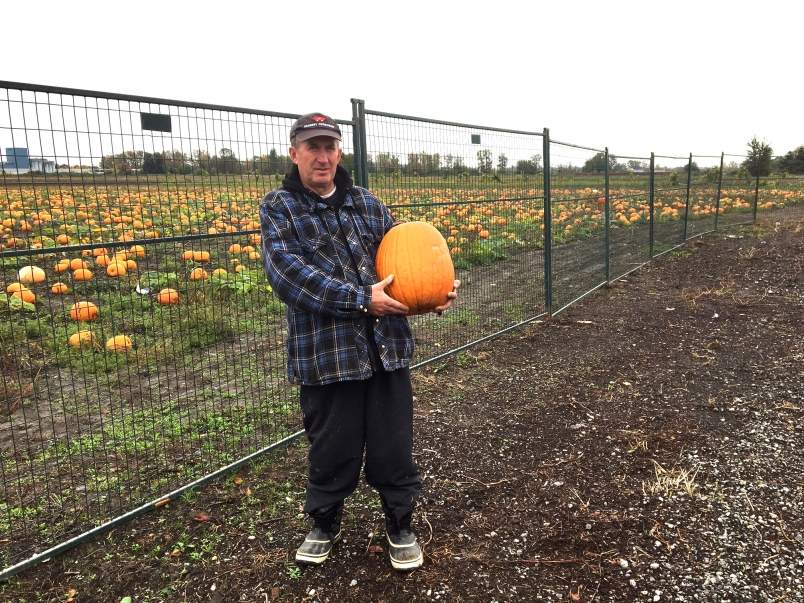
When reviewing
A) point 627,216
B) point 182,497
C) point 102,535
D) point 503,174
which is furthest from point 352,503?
point 627,216

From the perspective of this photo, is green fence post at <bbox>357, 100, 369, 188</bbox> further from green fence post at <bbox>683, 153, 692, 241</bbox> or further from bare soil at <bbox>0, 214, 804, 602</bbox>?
green fence post at <bbox>683, 153, 692, 241</bbox>

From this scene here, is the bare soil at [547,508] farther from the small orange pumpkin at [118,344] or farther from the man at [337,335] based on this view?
the small orange pumpkin at [118,344]

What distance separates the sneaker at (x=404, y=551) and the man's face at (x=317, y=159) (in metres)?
1.61

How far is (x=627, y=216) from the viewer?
42.3 ft

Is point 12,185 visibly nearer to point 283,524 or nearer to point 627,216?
point 283,524

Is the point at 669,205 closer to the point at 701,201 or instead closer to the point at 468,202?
the point at 701,201

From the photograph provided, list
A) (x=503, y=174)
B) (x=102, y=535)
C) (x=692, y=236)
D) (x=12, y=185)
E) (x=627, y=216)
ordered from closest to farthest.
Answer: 1. (x=12, y=185)
2. (x=102, y=535)
3. (x=503, y=174)
4. (x=627, y=216)
5. (x=692, y=236)

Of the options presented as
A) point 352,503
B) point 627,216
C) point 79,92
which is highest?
point 79,92

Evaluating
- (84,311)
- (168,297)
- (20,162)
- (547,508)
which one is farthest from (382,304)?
(84,311)

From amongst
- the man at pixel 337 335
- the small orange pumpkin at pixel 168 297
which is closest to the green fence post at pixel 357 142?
the man at pixel 337 335

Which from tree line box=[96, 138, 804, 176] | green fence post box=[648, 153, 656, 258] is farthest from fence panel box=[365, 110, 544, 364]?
green fence post box=[648, 153, 656, 258]

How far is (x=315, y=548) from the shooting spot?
273cm

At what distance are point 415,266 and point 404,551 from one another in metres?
1.28

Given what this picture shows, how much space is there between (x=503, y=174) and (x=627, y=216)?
25.6 ft
